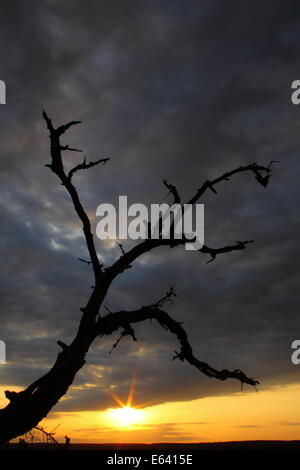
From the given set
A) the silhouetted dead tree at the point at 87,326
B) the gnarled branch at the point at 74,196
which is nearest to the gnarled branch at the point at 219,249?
the silhouetted dead tree at the point at 87,326

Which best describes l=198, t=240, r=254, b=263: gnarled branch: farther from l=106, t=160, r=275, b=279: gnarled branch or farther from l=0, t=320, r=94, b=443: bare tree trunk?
l=0, t=320, r=94, b=443: bare tree trunk

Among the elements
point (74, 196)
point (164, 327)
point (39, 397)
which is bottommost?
point (39, 397)

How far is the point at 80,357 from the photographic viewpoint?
877cm

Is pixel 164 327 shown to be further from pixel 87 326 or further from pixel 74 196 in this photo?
pixel 74 196

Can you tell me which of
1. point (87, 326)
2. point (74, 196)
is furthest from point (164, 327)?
point (74, 196)

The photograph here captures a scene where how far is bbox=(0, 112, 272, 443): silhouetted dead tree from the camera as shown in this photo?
8.30 metres

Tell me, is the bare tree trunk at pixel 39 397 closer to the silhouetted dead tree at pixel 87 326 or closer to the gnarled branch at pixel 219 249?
the silhouetted dead tree at pixel 87 326

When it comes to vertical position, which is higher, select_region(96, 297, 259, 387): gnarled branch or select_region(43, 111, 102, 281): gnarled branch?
select_region(43, 111, 102, 281): gnarled branch

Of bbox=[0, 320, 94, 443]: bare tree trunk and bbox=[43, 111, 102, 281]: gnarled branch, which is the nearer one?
bbox=[0, 320, 94, 443]: bare tree trunk

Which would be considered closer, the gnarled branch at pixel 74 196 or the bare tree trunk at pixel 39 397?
the bare tree trunk at pixel 39 397

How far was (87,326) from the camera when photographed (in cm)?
893

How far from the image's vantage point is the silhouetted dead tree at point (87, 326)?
327 inches

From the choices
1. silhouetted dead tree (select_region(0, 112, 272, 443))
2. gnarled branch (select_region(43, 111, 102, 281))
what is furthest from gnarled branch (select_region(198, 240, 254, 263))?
gnarled branch (select_region(43, 111, 102, 281))
